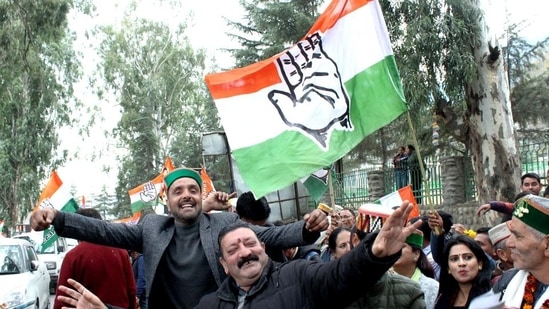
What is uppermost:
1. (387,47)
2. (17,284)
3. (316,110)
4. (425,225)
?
(387,47)

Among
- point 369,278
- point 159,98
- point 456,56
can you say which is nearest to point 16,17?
point 456,56

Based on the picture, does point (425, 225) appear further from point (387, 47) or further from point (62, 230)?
point (62, 230)

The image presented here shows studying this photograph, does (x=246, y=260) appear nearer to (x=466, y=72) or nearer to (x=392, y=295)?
(x=392, y=295)

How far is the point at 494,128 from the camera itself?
1168 centimetres

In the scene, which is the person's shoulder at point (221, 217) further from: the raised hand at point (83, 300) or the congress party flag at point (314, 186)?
the congress party flag at point (314, 186)

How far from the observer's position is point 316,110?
4594mm

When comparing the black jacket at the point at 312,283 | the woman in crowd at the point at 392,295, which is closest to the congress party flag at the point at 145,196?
the black jacket at the point at 312,283

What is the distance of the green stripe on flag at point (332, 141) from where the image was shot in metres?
4.24

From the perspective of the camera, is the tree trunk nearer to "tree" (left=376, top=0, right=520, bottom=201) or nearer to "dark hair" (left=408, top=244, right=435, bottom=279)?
"tree" (left=376, top=0, right=520, bottom=201)

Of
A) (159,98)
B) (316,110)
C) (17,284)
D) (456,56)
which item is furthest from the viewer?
(159,98)

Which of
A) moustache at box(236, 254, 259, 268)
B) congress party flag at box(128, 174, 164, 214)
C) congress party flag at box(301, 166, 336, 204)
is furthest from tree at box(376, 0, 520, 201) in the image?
moustache at box(236, 254, 259, 268)

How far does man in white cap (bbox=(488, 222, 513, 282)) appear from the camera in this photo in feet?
16.6

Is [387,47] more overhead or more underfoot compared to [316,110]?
more overhead

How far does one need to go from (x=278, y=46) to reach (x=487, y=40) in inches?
525
